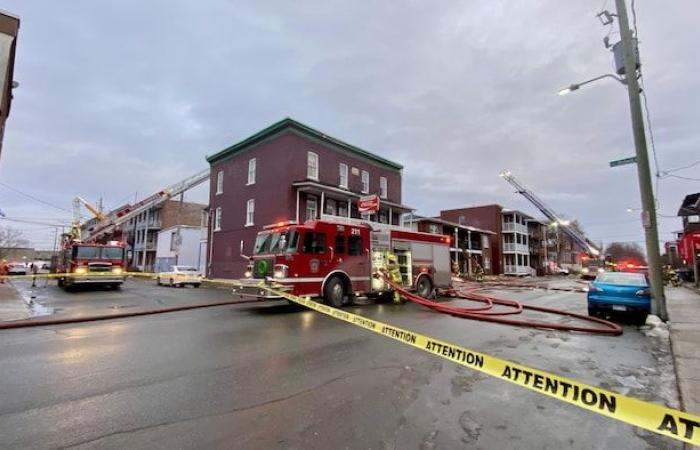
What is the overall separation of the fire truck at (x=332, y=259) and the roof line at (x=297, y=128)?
44.5ft

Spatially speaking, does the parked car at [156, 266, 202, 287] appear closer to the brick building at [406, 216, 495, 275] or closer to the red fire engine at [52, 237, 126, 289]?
the red fire engine at [52, 237, 126, 289]

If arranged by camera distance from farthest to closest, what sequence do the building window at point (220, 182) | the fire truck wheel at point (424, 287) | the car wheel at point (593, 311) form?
1. the building window at point (220, 182)
2. the fire truck wheel at point (424, 287)
3. the car wheel at point (593, 311)

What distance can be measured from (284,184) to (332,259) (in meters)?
13.9

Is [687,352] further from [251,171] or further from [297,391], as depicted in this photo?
[251,171]

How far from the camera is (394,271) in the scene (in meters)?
15.7

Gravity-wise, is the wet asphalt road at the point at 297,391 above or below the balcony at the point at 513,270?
below

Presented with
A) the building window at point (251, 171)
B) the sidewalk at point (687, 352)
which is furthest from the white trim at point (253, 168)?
the sidewalk at point (687, 352)

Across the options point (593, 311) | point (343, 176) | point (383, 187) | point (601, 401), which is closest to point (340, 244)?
point (593, 311)

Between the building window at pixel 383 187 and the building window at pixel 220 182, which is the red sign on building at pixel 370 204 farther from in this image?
the building window at pixel 220 182

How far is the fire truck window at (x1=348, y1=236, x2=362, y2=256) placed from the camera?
46.7 ft

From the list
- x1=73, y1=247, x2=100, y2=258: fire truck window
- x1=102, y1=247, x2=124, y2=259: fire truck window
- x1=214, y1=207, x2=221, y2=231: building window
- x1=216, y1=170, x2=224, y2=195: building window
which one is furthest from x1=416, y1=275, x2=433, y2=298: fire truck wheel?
x1=216, y1=170, x2=224, y2=195: building window

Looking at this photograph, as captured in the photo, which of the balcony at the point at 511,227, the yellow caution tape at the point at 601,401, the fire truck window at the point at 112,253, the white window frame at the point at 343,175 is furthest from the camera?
the balcony at the point at 511,227

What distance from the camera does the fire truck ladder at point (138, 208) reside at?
34.2 meters

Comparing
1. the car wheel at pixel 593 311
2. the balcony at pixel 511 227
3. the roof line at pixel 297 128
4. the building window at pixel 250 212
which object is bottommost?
the car wheel at pixel 593 311
